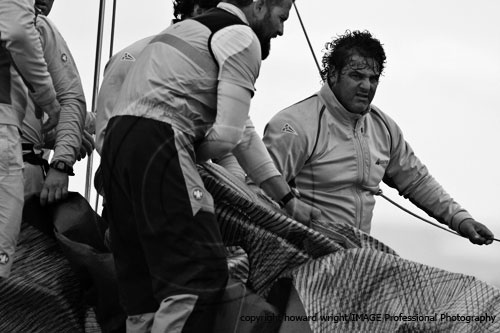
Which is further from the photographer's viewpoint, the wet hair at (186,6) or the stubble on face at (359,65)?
the stubble on face at (359,65)

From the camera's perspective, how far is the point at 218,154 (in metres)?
4.18

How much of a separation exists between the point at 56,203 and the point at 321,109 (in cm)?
158

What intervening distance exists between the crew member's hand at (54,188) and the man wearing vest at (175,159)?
65 centimetres

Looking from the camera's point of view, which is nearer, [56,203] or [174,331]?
[174,331]

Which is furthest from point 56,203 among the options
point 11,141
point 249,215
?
point 249,215

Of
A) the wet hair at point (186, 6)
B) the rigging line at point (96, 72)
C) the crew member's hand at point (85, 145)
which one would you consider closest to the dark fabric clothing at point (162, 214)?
the crew member's hand at point (85, 145)

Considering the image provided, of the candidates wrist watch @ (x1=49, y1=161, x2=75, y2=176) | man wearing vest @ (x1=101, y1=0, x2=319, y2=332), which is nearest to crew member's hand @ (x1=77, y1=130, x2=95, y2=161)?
wrist watch @ (x1=49, y1=161, x2=75, y2=176)

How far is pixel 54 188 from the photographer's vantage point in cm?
479

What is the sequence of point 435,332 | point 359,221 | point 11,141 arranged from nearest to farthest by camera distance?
point 435,332 → point 11,141 → point 359,221

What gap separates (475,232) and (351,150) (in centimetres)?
76

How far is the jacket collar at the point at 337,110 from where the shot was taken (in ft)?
19.3

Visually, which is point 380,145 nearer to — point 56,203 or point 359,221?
point 359,221

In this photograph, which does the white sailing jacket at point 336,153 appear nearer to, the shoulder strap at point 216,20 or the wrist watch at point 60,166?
the wrist watch at point 60,166

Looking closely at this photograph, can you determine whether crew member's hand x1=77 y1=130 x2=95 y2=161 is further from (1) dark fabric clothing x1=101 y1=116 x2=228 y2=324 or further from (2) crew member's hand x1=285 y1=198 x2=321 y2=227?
(1) dark fabric clothing x1=101 y1=116 x2=228 y2=324
